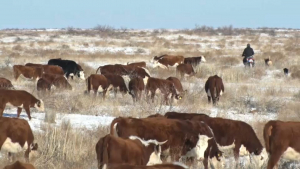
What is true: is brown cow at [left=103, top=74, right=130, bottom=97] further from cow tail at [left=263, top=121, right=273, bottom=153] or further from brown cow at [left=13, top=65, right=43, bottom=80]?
cow tail at [left=263, top=121, right=273, bottom=153]

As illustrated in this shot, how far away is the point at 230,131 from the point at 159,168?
4.04 metres

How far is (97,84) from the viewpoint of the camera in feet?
57.9

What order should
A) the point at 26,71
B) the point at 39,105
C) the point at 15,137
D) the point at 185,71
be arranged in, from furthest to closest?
1. the point at 185,71
2. the point at 26,71
3. the point at 39,105
4. the point at 15,137

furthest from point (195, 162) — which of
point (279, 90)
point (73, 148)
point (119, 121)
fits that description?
point (279, 90)

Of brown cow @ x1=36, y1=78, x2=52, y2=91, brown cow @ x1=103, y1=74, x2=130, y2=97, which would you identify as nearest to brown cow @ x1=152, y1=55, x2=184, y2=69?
brown cow @ x1=103, y1=74, x2=130, y2=97

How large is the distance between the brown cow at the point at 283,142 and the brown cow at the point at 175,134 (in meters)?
0.80

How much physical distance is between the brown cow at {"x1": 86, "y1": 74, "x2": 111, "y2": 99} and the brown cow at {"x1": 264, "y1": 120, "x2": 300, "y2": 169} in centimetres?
1002

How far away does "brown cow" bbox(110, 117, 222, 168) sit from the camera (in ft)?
24.5

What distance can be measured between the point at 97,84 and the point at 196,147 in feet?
33.0

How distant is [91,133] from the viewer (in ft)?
33.9

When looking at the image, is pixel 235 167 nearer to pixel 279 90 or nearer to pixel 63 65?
pixel 279 90

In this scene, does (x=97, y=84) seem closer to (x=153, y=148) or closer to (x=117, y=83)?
(x=117, y=83)

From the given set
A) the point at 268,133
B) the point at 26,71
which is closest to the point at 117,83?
the point at 26,71

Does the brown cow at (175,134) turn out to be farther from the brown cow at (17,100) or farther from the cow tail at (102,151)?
the brown cow at (17,100)
